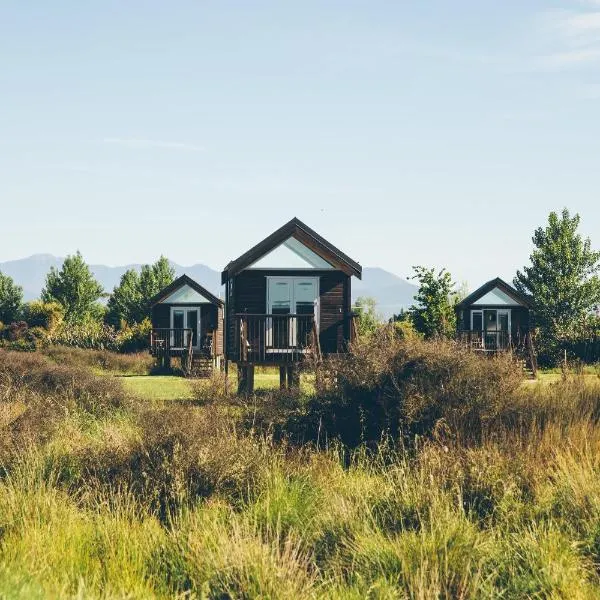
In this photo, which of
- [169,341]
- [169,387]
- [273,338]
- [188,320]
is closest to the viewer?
[273,338]

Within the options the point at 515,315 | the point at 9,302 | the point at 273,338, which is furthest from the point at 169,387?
the point at 9,302

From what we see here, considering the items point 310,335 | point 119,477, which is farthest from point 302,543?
point 310,335

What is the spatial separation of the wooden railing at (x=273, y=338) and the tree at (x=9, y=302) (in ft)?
99.8

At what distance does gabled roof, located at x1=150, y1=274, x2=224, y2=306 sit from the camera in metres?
42.1

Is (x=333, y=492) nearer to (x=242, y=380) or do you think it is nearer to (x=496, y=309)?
(x=242, y=380)

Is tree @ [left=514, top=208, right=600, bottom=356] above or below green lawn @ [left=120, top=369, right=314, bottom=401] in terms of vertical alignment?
above

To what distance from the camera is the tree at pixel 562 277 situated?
148 feet

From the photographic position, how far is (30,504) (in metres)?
9.09

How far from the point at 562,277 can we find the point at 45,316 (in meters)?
26.8

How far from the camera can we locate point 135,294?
5297cm

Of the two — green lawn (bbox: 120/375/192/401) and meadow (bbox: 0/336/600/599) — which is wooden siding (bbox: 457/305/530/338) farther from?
meadow (bbox: 0/336/600/599)

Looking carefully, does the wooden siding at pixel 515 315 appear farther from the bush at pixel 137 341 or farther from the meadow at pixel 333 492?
the meadow at pixel 333 492

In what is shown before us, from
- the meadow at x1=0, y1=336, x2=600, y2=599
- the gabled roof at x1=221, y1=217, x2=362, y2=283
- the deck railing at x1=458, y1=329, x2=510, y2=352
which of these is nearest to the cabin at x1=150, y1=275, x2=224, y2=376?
the deck railing at x1=458, y1=329, x2=510, y2=352

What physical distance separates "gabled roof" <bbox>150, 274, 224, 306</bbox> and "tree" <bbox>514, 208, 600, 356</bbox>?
1603 cm
